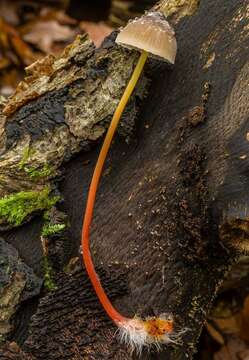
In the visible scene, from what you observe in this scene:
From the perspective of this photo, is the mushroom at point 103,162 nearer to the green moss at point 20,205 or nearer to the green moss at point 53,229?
the green moss at point 53,229

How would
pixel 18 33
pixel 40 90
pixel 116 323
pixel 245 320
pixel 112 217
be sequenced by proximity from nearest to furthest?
1. pixel 116 323
2. pixel 112 217
3. pixel 40 90
4. pixel 245 320
5. pixel 18 33

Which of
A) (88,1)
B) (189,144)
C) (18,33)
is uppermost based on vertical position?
(189,144)

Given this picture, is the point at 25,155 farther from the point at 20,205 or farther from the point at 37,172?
the point at 20,205

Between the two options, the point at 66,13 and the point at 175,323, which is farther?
the point at 66,13

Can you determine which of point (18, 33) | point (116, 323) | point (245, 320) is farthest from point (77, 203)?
point (18, 33)

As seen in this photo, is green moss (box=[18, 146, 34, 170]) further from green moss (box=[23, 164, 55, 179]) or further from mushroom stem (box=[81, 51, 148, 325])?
mushroom stem (box=[81, 51, 148, 325])

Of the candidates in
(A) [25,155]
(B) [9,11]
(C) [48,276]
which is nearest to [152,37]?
(A) [25,155]

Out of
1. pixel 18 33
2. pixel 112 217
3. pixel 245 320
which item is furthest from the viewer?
pixel 18 33

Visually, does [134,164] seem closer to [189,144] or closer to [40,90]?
[189,144]
